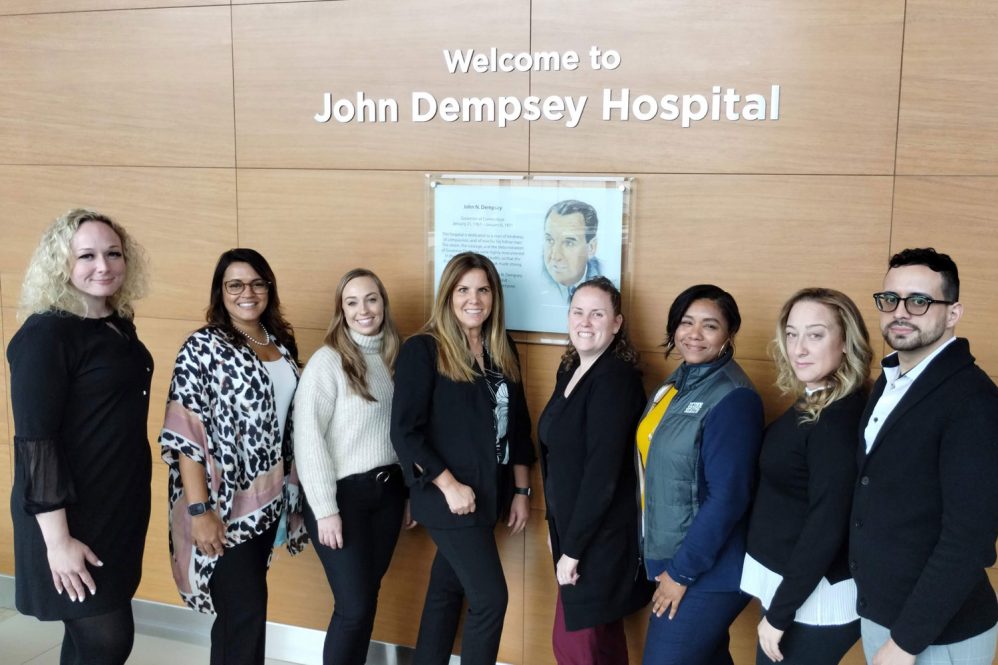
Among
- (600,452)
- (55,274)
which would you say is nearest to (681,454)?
(600,452)

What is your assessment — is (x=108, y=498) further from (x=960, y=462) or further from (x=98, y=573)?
(x=960, y=462)

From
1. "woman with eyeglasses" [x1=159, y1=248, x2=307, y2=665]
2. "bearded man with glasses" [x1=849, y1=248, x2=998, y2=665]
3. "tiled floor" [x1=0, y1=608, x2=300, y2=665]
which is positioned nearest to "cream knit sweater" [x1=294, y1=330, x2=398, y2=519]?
"woman with eyeglasses" [x1=159, y1=248, x2=307, y2=665]

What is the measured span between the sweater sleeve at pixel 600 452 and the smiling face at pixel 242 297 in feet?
4.12

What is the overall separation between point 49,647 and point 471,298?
9.00 ft

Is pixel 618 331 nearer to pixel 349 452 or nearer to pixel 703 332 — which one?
pixel 703 332

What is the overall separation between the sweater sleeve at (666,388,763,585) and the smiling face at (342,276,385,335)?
1.32 metres

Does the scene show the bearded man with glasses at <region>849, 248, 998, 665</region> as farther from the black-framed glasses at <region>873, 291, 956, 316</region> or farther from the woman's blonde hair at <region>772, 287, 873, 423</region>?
the woman's blonde hair at <region>772, 287, 873, 423</region>

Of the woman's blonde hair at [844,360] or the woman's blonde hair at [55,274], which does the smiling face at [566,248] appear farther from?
the woman's blonde hair at [55,274]

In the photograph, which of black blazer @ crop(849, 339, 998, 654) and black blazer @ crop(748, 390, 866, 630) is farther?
black blazer @ crop(748, 390, 866, 630)

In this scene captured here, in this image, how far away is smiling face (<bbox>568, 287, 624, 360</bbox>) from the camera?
2908 millimetres

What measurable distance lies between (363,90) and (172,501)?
181 centimetres

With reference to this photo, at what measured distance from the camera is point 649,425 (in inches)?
109

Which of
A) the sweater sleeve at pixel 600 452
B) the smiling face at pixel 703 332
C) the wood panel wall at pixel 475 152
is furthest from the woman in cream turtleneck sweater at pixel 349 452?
the smiling face at pixel 703 332

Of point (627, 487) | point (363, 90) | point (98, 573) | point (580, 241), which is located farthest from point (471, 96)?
point (98, 573)
